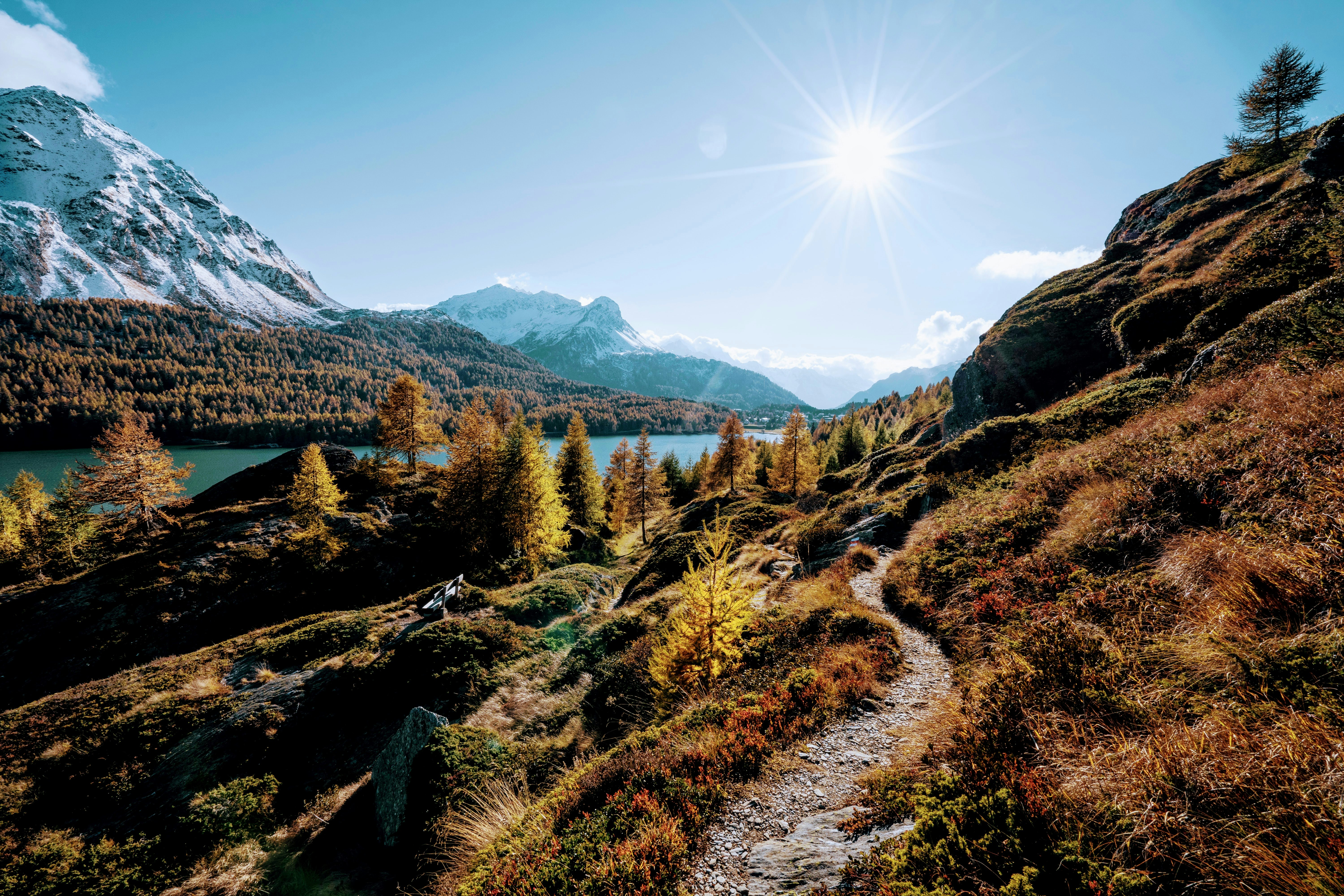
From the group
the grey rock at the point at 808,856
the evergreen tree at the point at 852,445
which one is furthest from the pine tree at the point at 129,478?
the evergreen tree at the point at 852,445

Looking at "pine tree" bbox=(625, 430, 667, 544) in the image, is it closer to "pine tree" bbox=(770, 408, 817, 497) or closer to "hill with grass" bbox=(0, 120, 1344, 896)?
"pine tree" bbox=(770, 408, 817, 497)

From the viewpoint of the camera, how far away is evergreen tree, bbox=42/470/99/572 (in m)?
30.7

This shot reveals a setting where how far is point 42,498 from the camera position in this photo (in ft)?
145

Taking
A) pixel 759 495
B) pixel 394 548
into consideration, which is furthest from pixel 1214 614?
pixel 759 495

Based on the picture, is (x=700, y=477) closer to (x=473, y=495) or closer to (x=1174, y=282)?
(x=473, y=495)

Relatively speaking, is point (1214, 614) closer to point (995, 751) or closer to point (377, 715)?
point (995, 751)

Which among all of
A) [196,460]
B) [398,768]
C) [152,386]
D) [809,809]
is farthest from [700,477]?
[152,386]

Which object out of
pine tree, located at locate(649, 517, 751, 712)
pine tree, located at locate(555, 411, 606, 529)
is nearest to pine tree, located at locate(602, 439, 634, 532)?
pine tree, located at locate(555, 411, 606, 529)

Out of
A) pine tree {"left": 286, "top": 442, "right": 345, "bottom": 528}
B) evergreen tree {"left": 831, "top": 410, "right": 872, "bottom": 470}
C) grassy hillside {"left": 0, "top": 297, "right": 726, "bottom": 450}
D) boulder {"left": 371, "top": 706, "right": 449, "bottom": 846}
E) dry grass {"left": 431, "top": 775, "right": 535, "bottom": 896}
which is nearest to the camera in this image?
dry grass {"left": 431, "top": 775, "right": 535, "bottom": 896}

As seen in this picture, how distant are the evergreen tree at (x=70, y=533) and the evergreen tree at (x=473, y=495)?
24.4 m

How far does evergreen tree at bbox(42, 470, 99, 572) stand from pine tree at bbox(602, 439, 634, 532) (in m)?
37.6

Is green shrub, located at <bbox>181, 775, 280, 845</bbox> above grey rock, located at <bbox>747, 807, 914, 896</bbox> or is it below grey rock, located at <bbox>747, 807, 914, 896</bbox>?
below

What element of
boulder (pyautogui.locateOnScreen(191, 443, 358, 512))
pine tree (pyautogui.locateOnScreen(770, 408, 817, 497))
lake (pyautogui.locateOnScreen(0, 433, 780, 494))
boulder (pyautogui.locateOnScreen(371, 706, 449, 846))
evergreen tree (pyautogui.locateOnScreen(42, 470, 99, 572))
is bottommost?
lake (pyautogui.locateOnScreen(0, 433, 780, 494))

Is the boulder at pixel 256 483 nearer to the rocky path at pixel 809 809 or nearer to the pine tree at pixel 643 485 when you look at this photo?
the pine tree at pixel 643 485
